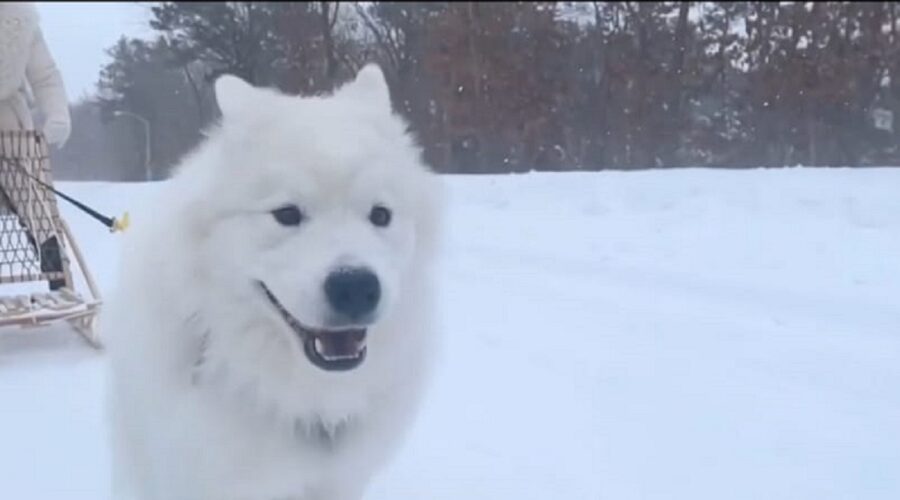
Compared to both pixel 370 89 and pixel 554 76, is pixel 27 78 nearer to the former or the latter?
pixel 370 89

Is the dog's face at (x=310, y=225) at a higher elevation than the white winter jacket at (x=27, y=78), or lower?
lower

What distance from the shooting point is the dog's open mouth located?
2.23m

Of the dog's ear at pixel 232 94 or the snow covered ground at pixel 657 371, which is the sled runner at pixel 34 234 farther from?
the dog's ear at pixel 232 94

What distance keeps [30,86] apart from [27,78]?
5cm

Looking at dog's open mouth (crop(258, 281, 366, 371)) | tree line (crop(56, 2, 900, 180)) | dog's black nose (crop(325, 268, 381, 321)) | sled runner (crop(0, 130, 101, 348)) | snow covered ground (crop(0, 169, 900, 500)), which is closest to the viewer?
dog's black nose (crop(325, 268, 381, 321))

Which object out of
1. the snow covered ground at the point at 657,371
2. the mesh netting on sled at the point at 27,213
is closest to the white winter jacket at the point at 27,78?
the mesh netting on sled at the point at 27,213

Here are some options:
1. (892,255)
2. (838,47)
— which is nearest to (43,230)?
(892,255)

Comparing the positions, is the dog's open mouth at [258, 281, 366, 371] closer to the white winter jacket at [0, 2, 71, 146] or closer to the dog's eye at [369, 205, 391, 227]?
the dog's eye at [369, 205, 391, 227]

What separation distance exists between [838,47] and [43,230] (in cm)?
605

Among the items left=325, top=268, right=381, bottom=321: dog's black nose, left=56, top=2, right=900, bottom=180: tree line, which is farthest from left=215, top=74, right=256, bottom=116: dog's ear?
left=56, top=2, right=900, bottom=180: tree line

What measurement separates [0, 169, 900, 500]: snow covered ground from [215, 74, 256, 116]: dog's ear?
126 centimetres

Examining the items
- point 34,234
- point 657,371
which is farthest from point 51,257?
point 657,371

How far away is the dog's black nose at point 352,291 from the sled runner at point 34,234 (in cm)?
305

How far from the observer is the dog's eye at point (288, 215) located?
2.26m
